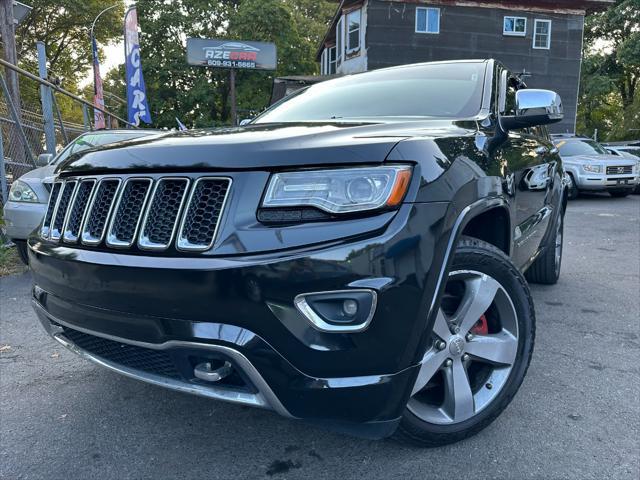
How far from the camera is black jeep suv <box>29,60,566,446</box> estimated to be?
5.20ft

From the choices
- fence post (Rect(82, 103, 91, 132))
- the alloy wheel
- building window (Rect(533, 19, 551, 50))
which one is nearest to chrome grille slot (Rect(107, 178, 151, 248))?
the alloy wheel

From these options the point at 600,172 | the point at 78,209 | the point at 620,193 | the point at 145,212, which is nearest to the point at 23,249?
the point at 78,209

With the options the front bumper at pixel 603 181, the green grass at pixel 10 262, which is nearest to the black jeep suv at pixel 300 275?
the green grass at pixel 10 262

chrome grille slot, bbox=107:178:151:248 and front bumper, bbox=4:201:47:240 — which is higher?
chrome grille slot, bbox=107:178:151:248

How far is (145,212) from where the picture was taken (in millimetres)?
1784

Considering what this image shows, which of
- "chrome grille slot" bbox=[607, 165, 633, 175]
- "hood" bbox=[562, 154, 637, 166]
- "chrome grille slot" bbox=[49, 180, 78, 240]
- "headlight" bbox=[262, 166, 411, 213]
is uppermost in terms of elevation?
"headlight" bbox=[262, 166, 411, 213]

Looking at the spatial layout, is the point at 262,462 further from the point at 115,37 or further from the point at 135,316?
the point at 115,37

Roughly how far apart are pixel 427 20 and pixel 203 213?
22320 millimetres

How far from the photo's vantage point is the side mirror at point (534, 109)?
8.40 feet

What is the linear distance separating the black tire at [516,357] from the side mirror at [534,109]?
776 millimetres

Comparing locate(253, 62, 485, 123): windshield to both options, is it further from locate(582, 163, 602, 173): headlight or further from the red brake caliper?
locate(582, 163, 602, 173): headlight

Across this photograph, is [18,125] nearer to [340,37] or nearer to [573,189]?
[573,189]

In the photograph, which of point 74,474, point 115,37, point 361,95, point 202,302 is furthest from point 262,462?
point 115,37

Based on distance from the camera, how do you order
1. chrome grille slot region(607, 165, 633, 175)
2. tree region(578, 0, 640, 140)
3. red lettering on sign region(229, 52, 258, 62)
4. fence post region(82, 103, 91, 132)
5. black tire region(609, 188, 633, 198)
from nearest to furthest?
fence post region(82, 103, 91, 132)
chrome grille slot region(607, 165, 633, 175)
black tire region(609, 188, 633, 198)
red lettering on sign region(229, 52, 258, 62)
tree region(578, 0, 640, 140)
